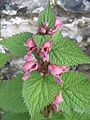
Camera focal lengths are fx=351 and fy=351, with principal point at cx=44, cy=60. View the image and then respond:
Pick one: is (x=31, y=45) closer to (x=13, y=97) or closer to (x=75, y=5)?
(x=13, y=97)

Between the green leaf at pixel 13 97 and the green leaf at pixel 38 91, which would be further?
the green leaf at pixel 13 97

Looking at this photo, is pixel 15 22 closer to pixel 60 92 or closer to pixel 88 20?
pixel 88 20

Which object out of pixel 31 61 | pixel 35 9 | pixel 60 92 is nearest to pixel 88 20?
pixel 35 9

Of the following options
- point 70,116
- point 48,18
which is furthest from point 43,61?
point 70,116

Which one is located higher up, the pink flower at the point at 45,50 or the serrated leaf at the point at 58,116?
the pink flower at the point at 45,50

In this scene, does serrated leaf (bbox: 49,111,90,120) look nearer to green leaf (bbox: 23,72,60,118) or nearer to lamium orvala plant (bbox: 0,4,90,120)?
lamium orvala plant (bbox: 0,4,90,120)

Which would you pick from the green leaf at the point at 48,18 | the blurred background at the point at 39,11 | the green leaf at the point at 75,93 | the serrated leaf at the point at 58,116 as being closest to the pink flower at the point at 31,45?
the green leaf at the point at 48,18

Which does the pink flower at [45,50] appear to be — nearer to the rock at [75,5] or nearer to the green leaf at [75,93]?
the green leaf at [75,93]

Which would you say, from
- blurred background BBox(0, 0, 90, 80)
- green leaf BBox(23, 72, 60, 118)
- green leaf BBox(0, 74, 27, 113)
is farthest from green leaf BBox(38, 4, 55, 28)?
blurred background BBox(0, 0, 90, 80)
